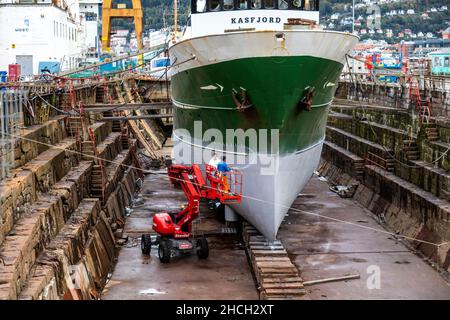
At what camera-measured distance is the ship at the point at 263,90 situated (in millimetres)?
13914

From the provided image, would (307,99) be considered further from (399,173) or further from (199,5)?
(399,173)

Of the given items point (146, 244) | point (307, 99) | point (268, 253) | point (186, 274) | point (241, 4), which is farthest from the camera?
point (241, 4)

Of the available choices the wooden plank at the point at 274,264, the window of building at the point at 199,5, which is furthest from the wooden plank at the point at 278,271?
the window of building at the point at 199,5

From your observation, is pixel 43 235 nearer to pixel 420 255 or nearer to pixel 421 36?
pixel 420 255

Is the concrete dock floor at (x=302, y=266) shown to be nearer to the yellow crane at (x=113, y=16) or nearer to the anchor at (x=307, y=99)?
the anchor at (x=307, y=99)

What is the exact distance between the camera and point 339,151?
25.9m

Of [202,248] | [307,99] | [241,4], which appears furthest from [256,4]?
[202,248]

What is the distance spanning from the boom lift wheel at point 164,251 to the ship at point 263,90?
2100mm

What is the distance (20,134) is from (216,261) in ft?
17.3

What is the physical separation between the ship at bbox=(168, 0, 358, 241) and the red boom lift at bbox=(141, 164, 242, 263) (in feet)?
2.03

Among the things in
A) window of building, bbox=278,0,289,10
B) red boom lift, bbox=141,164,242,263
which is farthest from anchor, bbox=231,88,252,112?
window of building, bbox=278,0,289,10

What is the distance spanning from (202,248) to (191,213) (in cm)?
100

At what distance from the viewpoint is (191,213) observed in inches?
571

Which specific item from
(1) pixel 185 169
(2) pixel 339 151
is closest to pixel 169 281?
(1) pixel 185 169
